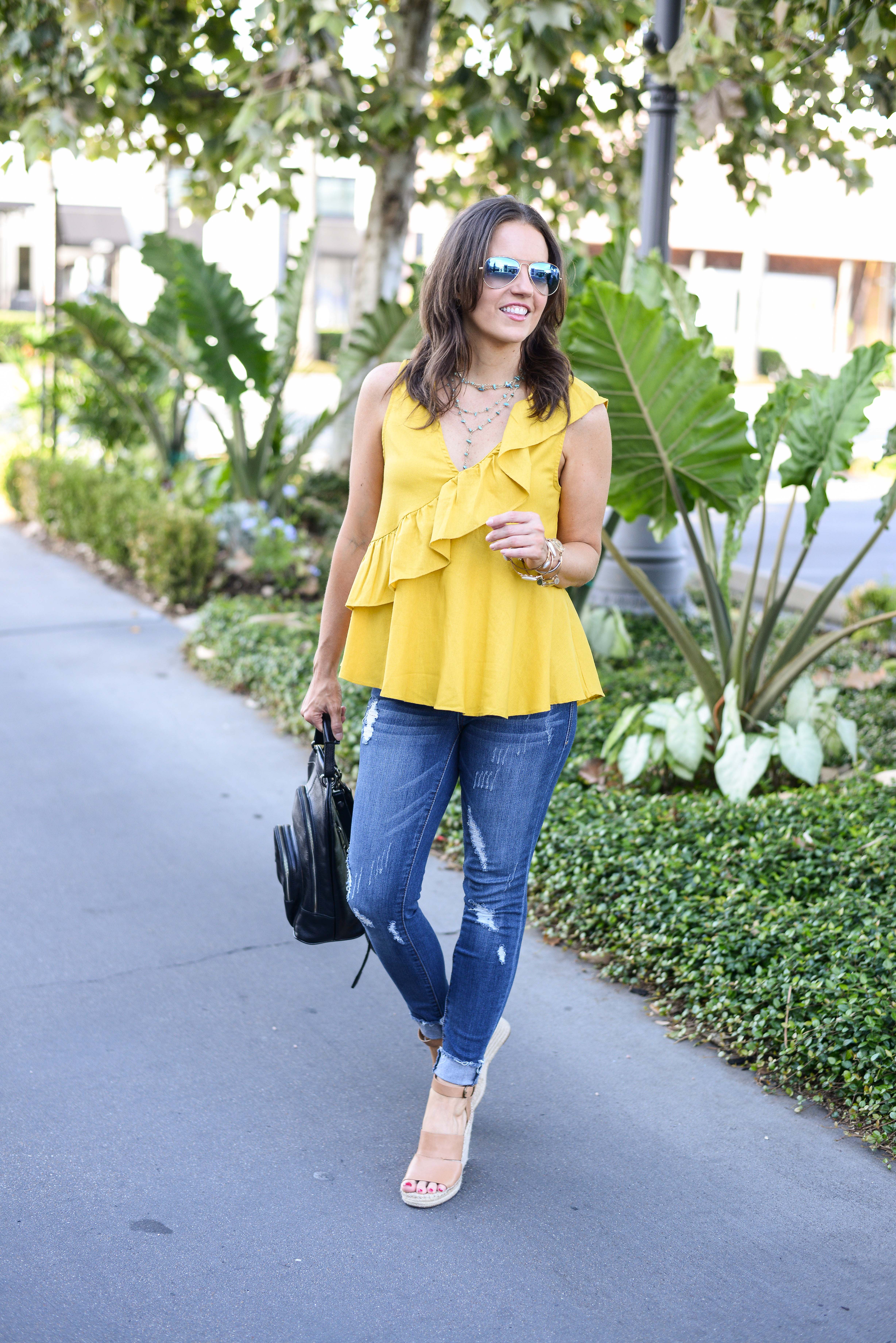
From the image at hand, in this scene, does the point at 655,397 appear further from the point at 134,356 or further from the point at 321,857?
the point at 134,356

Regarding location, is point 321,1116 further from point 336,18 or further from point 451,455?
point 336,18

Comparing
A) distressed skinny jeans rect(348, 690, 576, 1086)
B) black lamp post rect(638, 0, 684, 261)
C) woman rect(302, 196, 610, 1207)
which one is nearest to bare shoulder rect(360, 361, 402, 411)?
woman rect(302, 196, 610, 1207)

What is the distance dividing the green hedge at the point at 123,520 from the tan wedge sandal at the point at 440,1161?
5.96 metres

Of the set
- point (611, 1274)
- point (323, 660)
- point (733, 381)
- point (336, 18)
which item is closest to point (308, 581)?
point (336, 18)

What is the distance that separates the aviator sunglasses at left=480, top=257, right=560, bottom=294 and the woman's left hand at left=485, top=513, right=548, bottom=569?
1.53 ft

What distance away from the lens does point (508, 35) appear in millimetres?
5695

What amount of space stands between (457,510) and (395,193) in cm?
770

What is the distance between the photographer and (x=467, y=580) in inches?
101

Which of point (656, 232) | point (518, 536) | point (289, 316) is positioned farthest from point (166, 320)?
point (518, 536)

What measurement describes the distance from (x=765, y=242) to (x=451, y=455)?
117 ft

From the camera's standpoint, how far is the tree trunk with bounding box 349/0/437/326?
883cm

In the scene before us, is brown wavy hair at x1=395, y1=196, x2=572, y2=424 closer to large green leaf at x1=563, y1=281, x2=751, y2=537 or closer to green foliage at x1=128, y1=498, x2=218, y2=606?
large green leaf at x1=563, y1=281, x2=751, y2=537

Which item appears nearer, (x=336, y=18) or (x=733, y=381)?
(x=733, y=381)

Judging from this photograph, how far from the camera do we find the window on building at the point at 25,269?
4316 cm
